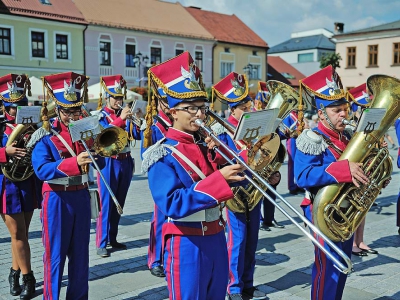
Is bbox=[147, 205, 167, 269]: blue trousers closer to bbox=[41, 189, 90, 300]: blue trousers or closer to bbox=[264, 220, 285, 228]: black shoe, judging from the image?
bbox=[41, 189, 90, 300]: blue trousers

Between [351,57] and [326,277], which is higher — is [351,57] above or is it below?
above

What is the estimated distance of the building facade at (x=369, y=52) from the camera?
3766 centimetres

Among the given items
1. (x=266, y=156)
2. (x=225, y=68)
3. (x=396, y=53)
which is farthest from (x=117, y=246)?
(x=396, y=53)

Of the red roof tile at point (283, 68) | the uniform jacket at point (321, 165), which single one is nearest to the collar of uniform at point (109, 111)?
the uniform jacket at point (321, 165)

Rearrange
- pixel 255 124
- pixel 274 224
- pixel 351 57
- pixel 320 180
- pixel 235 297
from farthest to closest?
pixel 351 57, pixel 274 224, pixel 235 297, pixel 320 180, pixel 255 124

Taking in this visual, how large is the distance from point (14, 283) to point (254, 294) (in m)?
2.55

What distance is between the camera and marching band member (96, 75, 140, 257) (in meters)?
6.10

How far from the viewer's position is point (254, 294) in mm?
4699

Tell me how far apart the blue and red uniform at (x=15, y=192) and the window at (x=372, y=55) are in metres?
38.6

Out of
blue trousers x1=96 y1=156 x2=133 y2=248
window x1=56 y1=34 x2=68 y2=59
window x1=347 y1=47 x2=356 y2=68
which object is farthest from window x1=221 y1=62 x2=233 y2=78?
blue trousers x1=96 y1=156 x2=133 y2=248

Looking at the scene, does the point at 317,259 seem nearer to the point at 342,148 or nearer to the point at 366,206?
the point at 366,206

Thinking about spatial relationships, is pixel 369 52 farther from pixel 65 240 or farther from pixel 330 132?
pixel 65 240

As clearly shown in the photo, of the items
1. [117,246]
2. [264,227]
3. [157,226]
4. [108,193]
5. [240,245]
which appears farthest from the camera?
[264,227]

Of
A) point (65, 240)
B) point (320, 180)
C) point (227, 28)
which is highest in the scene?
point (227, 28)
